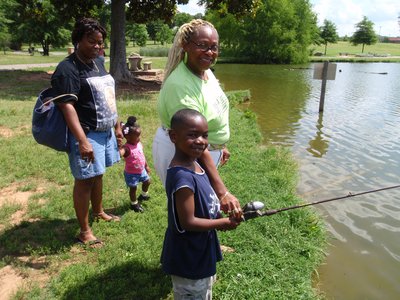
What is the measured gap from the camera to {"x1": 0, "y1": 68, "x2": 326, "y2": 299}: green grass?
A: 3.13 metres

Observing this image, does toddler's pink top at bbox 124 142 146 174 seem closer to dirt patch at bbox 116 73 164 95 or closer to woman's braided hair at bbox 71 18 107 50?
woman's braided hair at bbox 71 18 107 50

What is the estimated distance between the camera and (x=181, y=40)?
8.41 ft

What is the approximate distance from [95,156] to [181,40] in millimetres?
1457

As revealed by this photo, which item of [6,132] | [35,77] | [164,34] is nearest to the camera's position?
[6,132]

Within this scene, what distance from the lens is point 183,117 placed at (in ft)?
7.12

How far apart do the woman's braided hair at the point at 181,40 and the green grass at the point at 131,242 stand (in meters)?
1.81

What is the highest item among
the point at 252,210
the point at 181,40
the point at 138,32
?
the point at 138,32

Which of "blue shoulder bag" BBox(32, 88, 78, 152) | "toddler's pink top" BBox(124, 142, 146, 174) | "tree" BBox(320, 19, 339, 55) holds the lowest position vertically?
"toddler's pink top" BBox(124, 142, 146, 174)

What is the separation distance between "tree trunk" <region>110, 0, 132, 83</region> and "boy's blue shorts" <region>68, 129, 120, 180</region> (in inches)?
472

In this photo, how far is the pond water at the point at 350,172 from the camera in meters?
4.05

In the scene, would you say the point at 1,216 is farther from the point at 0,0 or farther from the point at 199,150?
the point at 0,0

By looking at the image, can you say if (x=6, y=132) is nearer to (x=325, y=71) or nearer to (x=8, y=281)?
(x=8, y=281)

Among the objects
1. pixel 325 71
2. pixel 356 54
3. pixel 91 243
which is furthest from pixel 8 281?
pixel 356 54

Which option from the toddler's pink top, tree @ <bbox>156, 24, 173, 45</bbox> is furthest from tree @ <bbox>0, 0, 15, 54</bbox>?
tree @ <bbox>156, 24, 173, 45</bbox>
